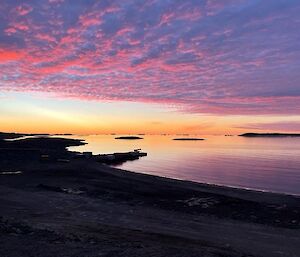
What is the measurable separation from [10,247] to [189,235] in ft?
27.2

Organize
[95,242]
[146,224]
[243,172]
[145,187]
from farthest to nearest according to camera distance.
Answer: [243,172] → [145,187] → [146,224] → [95,242]

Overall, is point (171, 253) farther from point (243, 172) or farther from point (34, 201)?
point (243, 172)

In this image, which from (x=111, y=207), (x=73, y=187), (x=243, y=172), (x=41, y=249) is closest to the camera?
(x=41, y=249)

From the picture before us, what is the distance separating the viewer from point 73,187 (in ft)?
105

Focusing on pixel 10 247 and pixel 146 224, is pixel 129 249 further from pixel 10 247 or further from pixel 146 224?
pixel 146 224

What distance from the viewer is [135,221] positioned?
19.7m

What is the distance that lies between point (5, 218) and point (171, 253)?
901 centimetres

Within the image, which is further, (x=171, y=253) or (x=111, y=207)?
(x=111, y=207)

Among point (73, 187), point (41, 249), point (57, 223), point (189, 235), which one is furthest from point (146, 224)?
point (73, 187)

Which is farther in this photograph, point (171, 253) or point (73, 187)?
point (73, 187)

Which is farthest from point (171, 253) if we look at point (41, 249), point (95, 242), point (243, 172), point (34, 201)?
point (243, 172)

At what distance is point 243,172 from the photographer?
194 feet

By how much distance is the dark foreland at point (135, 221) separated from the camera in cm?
1316

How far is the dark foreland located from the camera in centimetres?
1316
